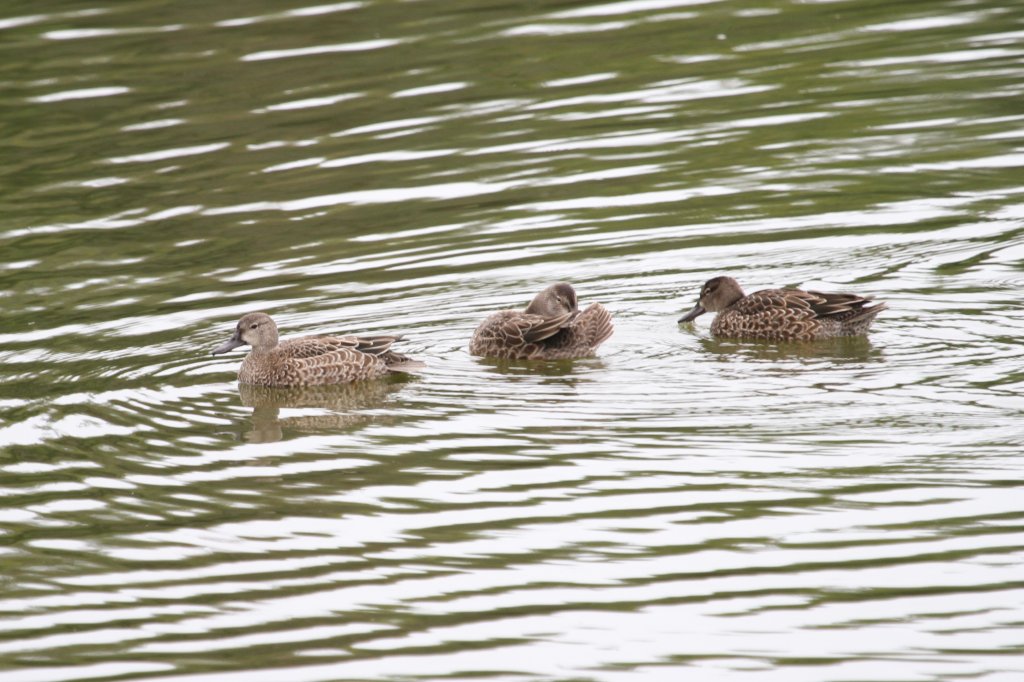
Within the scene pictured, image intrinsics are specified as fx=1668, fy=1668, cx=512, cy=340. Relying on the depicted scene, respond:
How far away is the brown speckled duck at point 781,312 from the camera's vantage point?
35.4 feet

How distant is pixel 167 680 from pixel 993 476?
12.9 feet

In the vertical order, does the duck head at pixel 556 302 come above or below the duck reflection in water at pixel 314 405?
above

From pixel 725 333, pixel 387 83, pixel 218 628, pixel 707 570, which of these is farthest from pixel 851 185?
pixel 218 628

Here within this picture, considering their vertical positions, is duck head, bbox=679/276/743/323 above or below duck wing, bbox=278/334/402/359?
below

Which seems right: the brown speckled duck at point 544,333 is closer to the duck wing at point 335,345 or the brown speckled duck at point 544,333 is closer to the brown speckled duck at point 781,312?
the duck wing at point 335,345

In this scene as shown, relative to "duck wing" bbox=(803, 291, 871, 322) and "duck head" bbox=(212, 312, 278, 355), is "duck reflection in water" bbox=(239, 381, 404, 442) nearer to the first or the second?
"duck head" bbox=(212, 312, 278, 355)

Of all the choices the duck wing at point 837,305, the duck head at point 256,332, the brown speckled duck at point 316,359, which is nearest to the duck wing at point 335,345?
the brown speckled duck at point 316,359

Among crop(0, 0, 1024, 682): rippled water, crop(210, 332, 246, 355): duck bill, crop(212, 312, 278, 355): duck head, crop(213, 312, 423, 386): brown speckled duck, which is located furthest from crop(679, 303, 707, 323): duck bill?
crop(210, 332, 246, 355): duck bill

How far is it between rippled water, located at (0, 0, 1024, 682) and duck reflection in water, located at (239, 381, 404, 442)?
4 cm

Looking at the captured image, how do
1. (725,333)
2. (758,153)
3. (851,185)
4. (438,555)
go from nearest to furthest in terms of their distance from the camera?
1. (438,555)
2. (725,333)
3. (851,185)
4. (758,153)

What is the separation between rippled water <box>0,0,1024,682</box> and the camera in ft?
23.0

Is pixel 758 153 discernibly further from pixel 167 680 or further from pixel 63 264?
pixel 167 680

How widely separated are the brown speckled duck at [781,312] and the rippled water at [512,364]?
0.46 ft

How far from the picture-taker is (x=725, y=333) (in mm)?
11383
